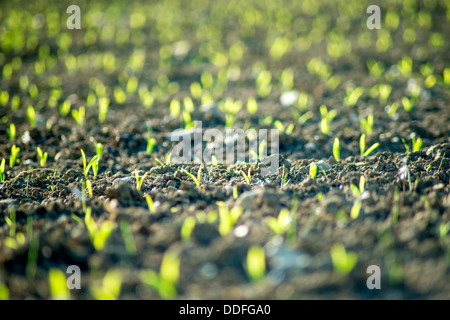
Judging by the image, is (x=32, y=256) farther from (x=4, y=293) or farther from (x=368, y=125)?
(x=368, y=125)

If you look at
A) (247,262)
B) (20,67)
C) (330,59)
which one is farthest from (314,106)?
(20,67)

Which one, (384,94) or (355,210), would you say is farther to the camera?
(384,94)

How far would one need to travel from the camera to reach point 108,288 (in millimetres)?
1435

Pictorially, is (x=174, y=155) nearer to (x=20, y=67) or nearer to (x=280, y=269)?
(x=280, y=269)

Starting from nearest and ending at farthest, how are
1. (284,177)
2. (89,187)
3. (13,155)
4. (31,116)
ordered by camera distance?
(89,187) < (284,177) < (13,155) < (31,116)

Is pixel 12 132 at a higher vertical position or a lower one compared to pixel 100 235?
higher

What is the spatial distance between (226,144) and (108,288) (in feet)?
6.94

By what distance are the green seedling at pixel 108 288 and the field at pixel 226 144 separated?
1cm

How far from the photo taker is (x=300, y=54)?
561 centimetres

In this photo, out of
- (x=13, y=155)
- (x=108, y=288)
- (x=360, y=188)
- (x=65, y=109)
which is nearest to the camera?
(x=108, y=288)

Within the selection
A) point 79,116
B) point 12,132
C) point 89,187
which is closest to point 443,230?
point 89,187

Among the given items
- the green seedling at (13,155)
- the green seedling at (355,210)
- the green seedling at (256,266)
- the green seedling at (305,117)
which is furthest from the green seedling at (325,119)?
the green seedling at (13,155)

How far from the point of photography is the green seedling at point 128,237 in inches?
66.1

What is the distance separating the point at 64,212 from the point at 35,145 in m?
1.70
